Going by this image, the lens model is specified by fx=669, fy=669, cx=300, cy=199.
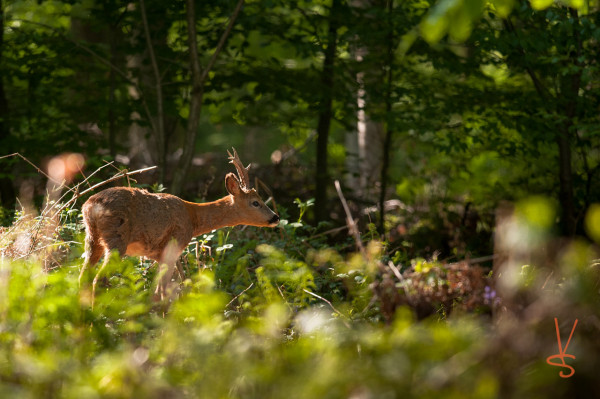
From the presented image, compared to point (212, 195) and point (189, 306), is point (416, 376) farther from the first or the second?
point (212, 195)

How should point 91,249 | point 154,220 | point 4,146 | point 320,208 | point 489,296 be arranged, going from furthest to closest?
point 320,208, point 4,146, point 154,220, point 91,249, point 489,296

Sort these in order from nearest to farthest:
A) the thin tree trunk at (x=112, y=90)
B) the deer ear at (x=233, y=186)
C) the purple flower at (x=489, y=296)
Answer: the purple flower at (x=489, y=296) < the deer ear at (x=233, y=186) < the thin tree trunk at (x=112, y=90)

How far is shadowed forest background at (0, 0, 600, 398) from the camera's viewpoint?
2.32m

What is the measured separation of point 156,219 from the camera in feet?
15.0

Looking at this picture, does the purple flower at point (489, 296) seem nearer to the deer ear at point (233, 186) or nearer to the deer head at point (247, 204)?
the deer head at point (247, 204)

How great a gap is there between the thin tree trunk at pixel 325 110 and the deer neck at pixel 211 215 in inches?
146

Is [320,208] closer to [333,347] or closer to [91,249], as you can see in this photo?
[91,249]

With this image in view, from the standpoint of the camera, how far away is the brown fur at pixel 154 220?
434 cm

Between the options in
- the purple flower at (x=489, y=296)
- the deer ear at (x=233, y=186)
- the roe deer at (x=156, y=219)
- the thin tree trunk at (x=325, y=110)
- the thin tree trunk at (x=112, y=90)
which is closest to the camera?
the purple flower at (x=489, y=296)

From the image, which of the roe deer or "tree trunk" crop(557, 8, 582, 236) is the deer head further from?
"tree trunk" crop(557, 8, 582, 236)

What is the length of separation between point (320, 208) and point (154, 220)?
16.2ft

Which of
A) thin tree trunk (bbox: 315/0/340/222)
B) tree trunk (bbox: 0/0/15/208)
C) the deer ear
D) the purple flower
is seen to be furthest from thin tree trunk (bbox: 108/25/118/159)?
the purple flower

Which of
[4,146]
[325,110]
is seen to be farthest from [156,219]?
[325,110]

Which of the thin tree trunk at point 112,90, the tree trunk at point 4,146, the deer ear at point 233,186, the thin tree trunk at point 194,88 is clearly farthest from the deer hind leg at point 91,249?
the thin tree trunk at point 112,90
